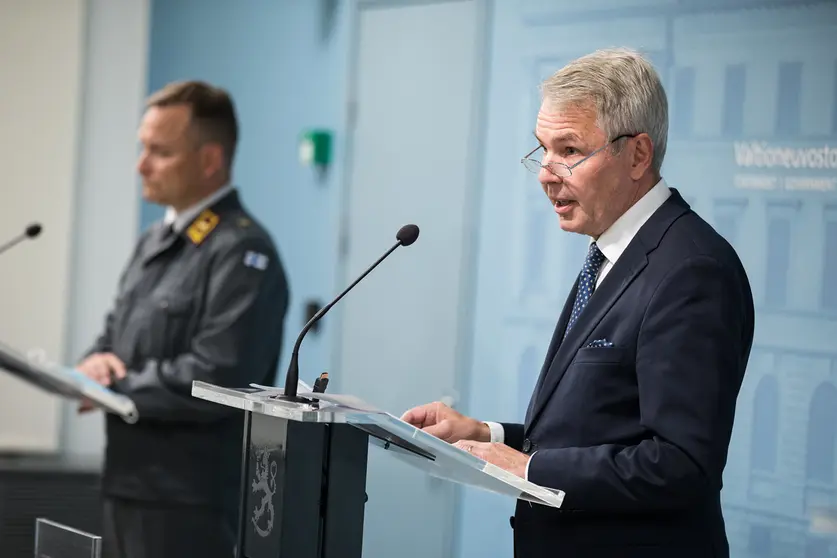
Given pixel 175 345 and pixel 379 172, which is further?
pixel 379 172

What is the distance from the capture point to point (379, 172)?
3.60 meters

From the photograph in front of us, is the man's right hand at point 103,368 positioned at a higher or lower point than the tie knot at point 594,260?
lower

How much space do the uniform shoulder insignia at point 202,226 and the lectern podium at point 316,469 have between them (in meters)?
1.46

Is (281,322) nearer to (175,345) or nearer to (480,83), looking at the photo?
(175,345)

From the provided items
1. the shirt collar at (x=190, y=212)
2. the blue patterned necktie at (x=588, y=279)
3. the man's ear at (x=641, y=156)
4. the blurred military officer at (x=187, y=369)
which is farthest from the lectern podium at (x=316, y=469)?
the shirt collar at (x=190, y=212)

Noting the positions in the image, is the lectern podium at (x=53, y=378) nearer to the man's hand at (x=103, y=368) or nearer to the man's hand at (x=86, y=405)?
the man's hand at (x=86, y=405)

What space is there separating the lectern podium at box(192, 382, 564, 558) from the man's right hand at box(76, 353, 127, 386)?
4.62 feet

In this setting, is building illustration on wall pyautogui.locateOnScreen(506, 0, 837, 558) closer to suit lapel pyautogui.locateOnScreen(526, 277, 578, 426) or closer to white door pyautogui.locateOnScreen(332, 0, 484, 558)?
white door pyautogui.locateOnScreen(332, 0, 484, 558)

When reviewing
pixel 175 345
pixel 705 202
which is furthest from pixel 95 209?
pixel 705 202

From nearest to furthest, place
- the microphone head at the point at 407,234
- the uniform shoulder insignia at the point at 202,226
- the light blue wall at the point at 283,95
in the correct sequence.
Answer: the microphone head at the point at 407,234 → the uniform shoulder insignia at the point at 202,226 → the light blue wall at the point at 283,95

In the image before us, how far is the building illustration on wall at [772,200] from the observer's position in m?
2.54

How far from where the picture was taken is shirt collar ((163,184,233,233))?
3049 mm

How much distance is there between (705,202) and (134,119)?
260 centimetres

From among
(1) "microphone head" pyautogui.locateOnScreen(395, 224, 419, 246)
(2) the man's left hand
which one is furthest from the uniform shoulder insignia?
(2) the man's left hand
